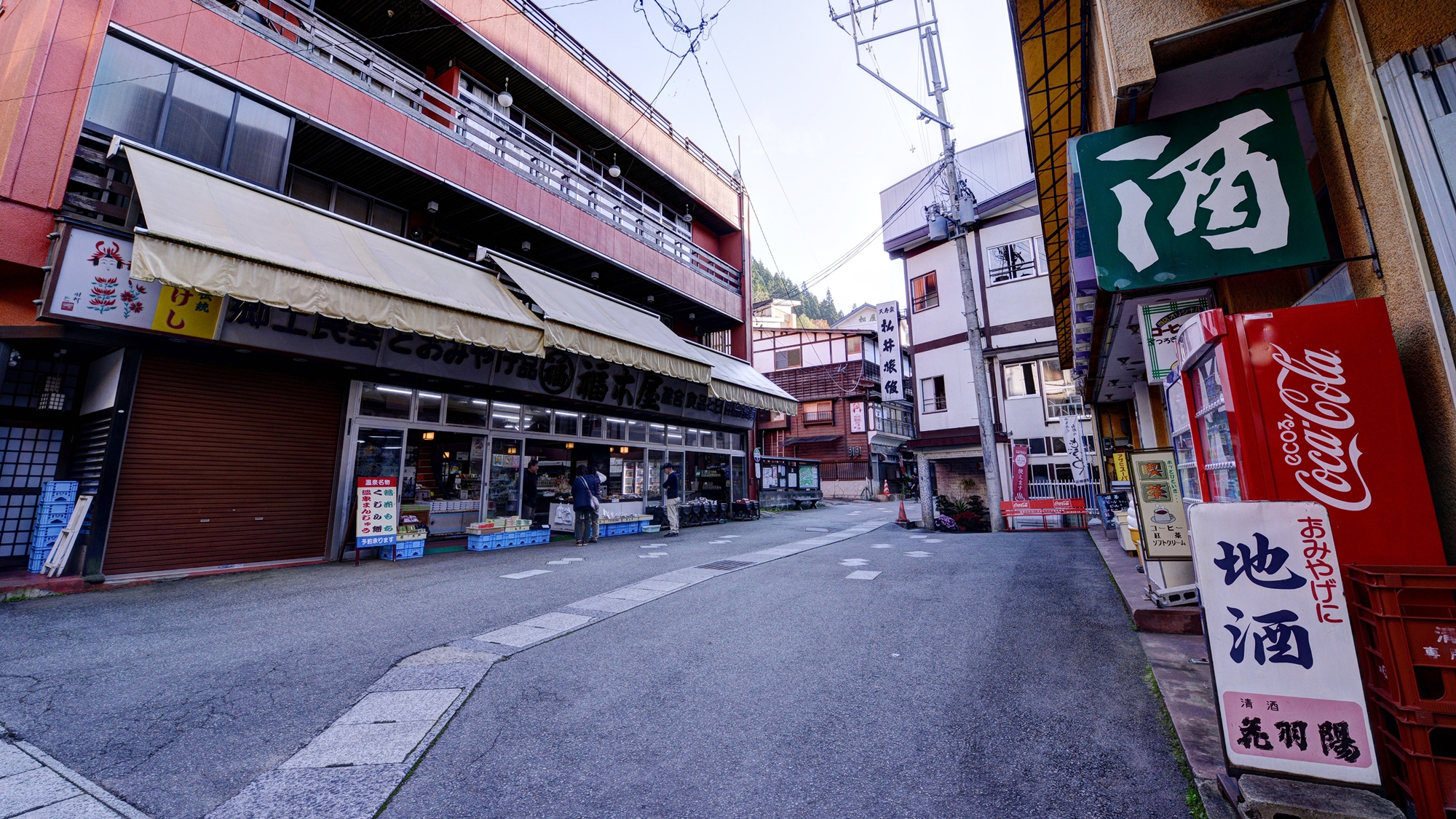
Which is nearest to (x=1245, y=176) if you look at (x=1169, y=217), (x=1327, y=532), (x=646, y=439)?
(x=1169, y=217)

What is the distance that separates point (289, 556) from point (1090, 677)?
1128 cm

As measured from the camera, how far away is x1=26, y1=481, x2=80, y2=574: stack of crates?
7152 millimetres

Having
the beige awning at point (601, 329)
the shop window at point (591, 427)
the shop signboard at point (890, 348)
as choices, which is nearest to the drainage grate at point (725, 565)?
the beige awning at point (601, 329)

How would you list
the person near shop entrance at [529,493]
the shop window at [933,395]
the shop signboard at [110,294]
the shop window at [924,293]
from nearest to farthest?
the shop signboard at [110,294] < the person near shop entrance at [529,493] < the shop window at [933,395] < the shop window at [924,293]

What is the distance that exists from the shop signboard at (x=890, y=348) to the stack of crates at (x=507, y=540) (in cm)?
1342

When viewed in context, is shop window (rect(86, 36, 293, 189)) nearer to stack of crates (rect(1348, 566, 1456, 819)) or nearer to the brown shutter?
the brown shutter

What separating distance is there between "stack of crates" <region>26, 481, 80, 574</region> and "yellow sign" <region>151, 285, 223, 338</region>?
2492 mm

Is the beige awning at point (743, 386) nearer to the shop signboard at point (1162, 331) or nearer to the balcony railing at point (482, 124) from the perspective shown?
the balcony railing at point (482, 124)

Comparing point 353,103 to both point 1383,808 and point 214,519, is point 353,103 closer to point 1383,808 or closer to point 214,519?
point 214,519

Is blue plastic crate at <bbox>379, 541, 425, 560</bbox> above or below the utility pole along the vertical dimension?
below

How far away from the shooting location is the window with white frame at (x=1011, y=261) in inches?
765

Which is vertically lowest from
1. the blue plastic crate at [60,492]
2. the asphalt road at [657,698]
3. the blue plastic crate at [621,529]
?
the asphalt road at [657,698]

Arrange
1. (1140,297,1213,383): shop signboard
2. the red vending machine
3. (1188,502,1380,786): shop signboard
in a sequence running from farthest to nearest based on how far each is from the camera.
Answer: (1140,297,1213,383): shop signboard → the red vending machine → (1188,502,1380,786): shop signboard

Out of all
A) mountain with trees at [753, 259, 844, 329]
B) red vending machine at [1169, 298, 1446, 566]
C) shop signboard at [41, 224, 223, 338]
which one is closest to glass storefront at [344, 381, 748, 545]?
shop signboard at [41, 224, 223, 338]
